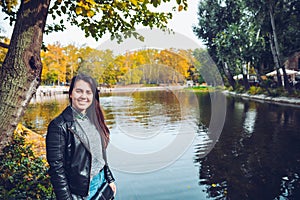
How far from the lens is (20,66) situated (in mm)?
2793

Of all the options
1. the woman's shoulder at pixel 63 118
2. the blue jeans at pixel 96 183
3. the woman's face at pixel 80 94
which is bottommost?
the blue jeans at pixel 96 183

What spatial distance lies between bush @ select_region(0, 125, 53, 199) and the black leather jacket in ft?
5.19

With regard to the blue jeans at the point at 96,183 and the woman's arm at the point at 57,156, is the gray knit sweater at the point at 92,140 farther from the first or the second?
the woman's arm at the point at 57,156

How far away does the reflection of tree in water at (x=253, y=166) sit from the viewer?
5219 mm

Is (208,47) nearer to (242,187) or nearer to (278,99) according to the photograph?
(278,99)

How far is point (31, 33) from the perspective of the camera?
2822mm

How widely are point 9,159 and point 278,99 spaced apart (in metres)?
23.8

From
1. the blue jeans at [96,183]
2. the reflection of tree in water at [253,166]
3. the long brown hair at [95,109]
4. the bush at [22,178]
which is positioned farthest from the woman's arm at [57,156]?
the reflection of tree in water at [253,166]

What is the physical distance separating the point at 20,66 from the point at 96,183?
138cm

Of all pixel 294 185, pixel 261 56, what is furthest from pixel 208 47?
pixel 294 185

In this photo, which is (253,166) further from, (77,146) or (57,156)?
(57,156)

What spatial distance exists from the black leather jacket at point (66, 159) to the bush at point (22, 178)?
1583 mm

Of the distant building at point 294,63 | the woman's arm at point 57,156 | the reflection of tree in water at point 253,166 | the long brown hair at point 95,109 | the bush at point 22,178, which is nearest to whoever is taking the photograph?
the woman's arm at point 57,156

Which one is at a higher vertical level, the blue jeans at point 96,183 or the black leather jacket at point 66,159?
the black leather jacket at point 66,159
